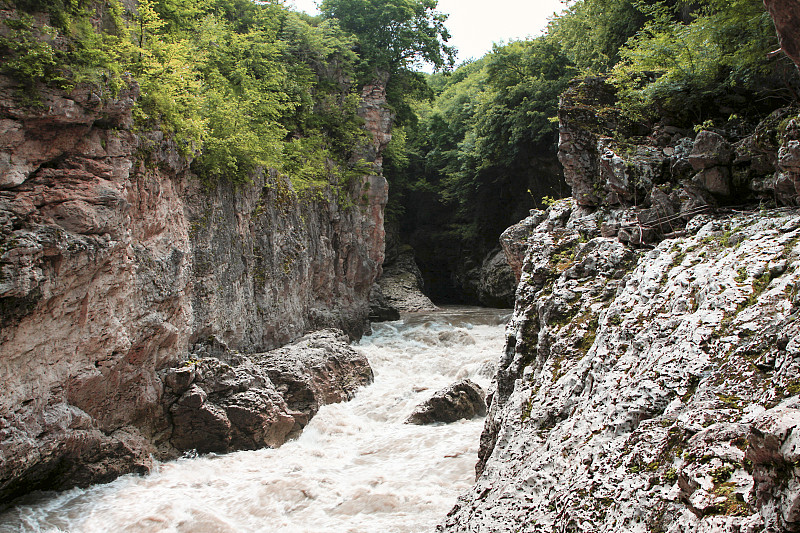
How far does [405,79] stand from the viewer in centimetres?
2594

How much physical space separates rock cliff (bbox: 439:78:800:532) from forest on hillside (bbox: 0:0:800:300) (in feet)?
4.08

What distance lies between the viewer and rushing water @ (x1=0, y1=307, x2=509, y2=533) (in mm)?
7574

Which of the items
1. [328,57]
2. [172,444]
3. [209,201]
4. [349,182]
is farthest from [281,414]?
[328,57]

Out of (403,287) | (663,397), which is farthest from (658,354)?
(403,287)

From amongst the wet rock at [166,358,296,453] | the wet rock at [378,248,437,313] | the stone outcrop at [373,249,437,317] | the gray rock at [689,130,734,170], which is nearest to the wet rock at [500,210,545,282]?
the gray rock at [689,130,734,170]

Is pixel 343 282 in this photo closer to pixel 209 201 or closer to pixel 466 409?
pixel 209 201

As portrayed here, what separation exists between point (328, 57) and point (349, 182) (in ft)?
17.9

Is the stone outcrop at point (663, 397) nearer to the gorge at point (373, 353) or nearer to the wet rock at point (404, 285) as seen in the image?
the gorge at point (373, 353)

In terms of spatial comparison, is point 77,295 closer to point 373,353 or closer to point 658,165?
point 658,165

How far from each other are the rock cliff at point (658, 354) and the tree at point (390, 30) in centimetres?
1870

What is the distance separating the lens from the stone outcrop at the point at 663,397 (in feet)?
10.4

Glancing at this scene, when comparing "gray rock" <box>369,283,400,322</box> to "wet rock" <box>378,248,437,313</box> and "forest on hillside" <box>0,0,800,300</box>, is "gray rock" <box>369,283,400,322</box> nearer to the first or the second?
"wet rock" <box>378,248,437,313</box>

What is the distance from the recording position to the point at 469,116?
31.8 meters

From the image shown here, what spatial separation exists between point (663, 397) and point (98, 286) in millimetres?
8336
